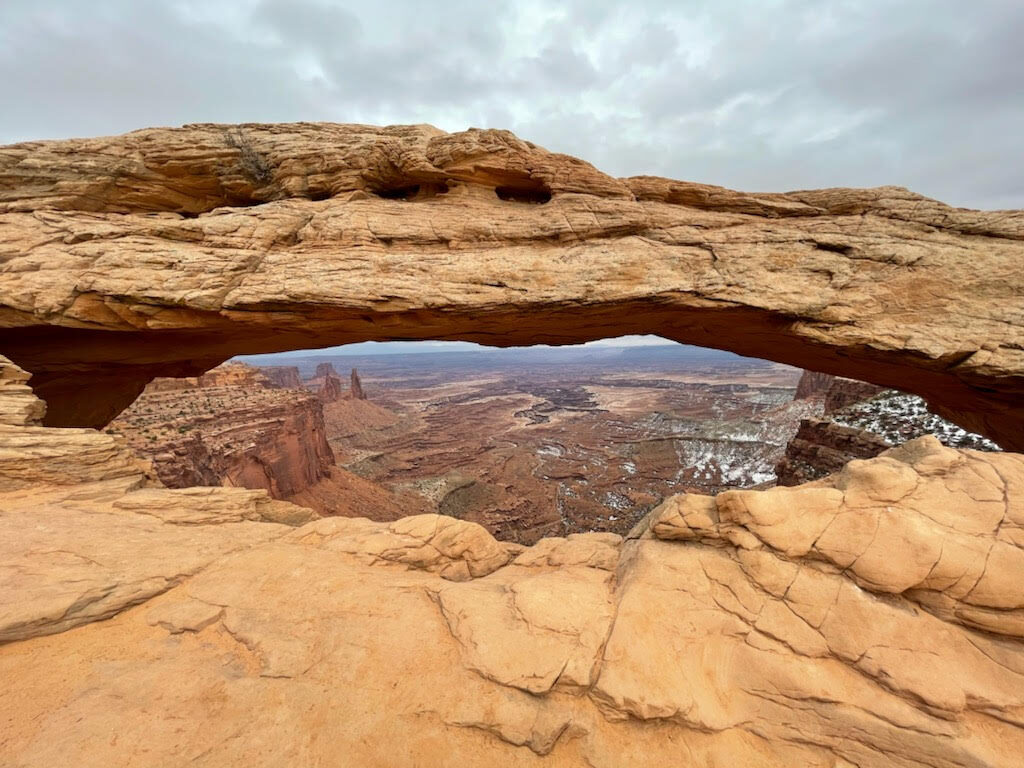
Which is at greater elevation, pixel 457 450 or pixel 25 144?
pixel 25 144

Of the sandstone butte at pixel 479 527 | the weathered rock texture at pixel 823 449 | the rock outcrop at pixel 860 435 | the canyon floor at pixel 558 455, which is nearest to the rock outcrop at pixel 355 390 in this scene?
the canyon floor at pixel 558 455

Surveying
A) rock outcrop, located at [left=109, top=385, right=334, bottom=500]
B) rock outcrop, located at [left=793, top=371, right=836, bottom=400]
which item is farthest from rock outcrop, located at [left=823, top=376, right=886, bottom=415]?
rock outcrop, located at [left=793, top=371, right=836, bottom=400]

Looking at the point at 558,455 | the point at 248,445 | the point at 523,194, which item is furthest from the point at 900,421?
the point at 248,445

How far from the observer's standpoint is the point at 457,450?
5884cm

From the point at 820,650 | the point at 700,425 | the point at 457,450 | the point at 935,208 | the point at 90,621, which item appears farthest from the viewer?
the point at 700,425

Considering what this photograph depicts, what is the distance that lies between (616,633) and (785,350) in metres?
11.8

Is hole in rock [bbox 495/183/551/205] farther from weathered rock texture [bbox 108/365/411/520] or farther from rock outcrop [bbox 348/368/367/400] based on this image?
rock outcrop [bbox 348/368/367/400]

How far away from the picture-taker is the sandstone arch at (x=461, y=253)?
925 cm

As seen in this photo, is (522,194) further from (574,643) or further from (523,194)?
(574,643)

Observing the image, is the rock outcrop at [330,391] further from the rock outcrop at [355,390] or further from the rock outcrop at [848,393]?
the rock outcrop at [848,393]

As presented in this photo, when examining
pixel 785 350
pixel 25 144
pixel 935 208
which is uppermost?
pixel 25 144

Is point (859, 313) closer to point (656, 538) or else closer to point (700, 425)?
point (656, 538)

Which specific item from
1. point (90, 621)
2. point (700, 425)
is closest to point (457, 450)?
point (700, 425)

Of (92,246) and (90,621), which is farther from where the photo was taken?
(92,246)
